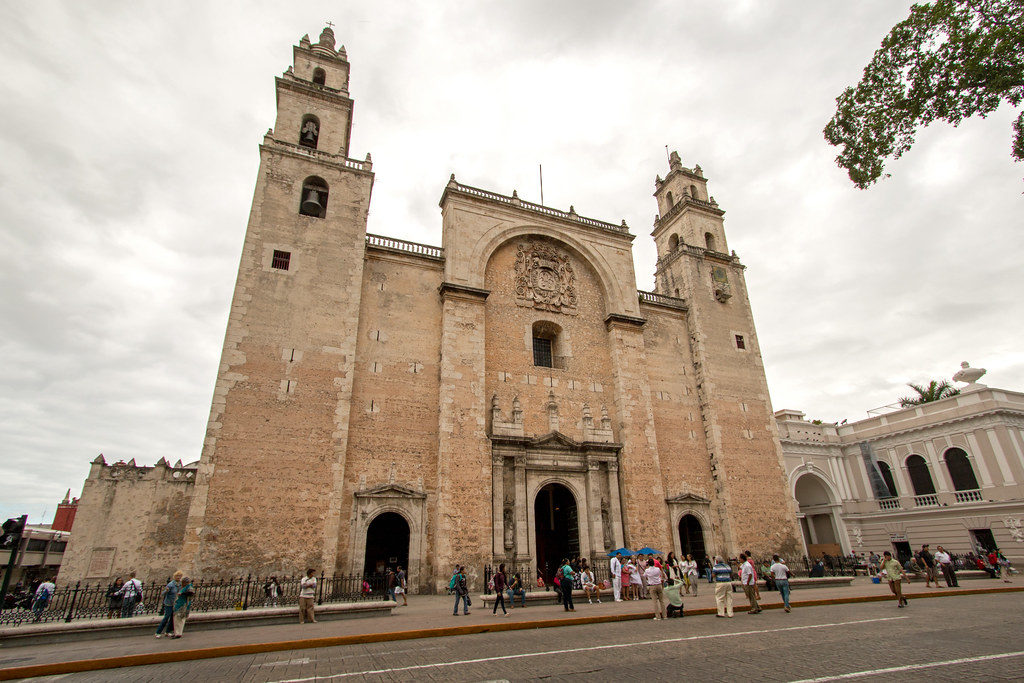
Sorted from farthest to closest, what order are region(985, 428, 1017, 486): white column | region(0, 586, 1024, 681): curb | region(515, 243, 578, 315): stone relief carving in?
region(515, 243, 578, 315): stone relief carving
region(985, 428, 1017, 486): white column
region(0, 586, 1024, 681): curb

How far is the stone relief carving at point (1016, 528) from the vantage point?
2123 cm

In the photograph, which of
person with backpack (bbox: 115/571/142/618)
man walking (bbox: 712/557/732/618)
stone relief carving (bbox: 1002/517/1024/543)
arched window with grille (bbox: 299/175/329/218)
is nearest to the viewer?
man walking (bbox: 712/557/732/618)

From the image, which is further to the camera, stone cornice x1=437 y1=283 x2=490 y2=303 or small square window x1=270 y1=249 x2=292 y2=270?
stone cornice x1=437 y1=283 x2=490 y2=303

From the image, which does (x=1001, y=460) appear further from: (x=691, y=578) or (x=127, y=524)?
(x=127, y=524)

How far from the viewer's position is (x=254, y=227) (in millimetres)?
19266

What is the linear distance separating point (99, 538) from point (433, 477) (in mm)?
10770

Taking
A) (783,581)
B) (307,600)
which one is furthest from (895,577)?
(307,600)

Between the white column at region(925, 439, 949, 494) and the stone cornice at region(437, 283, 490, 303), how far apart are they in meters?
23.5

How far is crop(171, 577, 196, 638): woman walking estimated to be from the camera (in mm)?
9805

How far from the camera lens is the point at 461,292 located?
2127 cm

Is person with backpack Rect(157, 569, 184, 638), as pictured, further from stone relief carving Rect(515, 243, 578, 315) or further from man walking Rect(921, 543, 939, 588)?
man walking Rect(921, 543, 939, 588)

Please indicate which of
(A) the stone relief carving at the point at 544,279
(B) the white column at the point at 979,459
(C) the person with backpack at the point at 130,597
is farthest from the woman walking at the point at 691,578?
(B) the white column at the point at 979,459

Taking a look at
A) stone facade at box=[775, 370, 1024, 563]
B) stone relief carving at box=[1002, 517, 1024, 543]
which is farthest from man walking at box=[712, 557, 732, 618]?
stone relief carving at box=[1002, 517, 1024, 543]

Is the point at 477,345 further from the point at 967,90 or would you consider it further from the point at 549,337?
the point at 967,90
